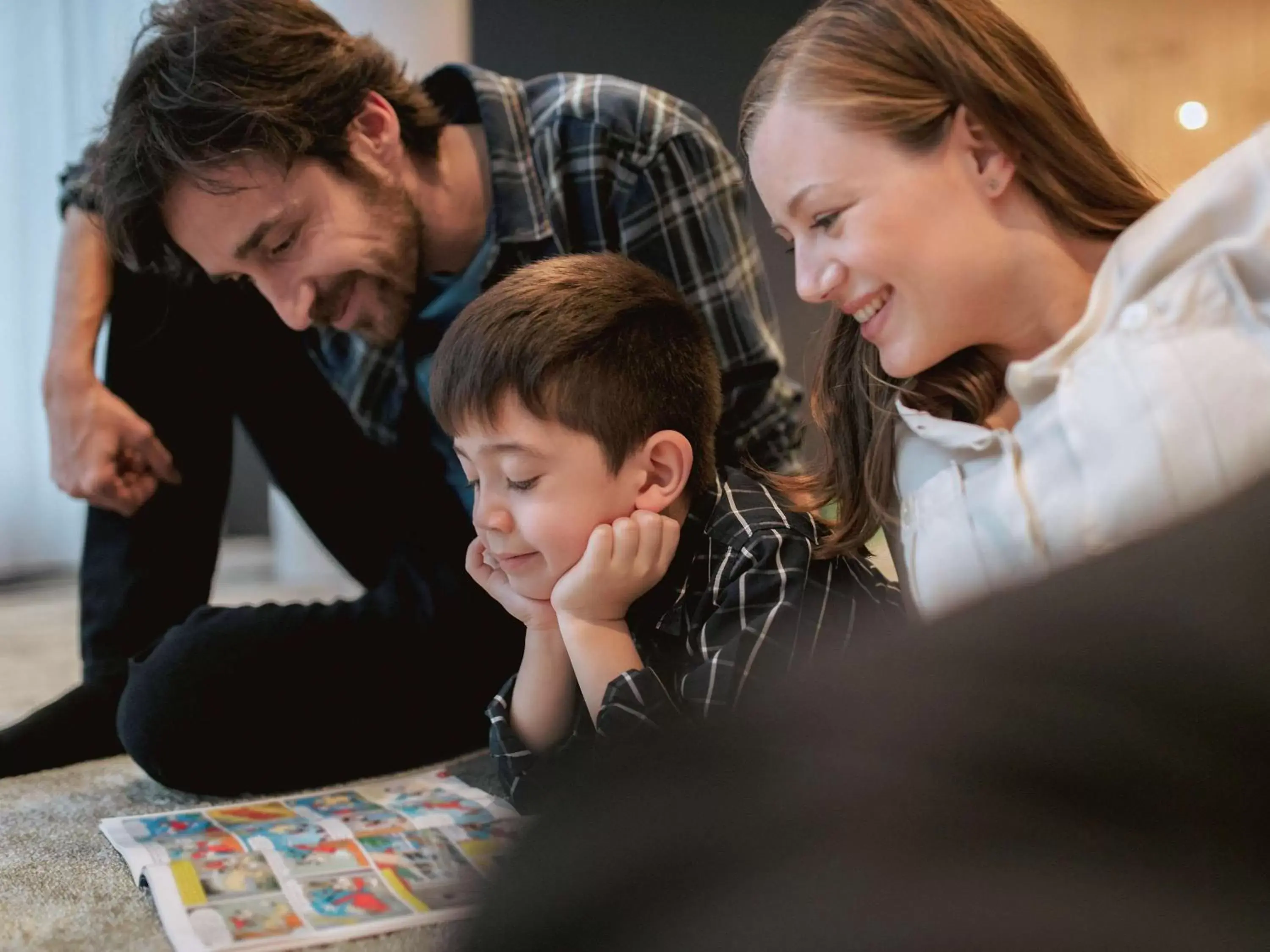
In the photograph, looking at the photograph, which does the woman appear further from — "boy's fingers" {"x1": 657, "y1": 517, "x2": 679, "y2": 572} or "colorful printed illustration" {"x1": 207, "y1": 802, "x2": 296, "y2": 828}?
"colorful printed illustration" {"x1": 207, "y1": 802, "x2": 296, "y2": 828}

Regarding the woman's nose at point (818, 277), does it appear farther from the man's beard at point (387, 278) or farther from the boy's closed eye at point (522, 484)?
the man's beard at point (387, 278)

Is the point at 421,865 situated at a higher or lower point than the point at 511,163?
lower

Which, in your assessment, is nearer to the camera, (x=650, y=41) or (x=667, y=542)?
(x=667, y=542)

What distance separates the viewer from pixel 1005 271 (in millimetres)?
872

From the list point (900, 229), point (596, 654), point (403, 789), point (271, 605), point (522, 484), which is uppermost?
point (900, 229)

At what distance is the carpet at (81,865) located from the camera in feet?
2.81

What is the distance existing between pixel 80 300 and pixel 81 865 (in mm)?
668

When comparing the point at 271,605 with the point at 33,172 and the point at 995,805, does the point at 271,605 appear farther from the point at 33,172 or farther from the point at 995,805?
the point at 33,172

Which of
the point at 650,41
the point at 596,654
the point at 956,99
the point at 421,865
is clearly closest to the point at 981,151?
the point at 956,99

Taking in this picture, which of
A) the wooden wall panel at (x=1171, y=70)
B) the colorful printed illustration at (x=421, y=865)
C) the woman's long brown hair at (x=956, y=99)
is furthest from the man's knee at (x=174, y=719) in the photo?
the wooden wall panel at (x=1171, y=70)

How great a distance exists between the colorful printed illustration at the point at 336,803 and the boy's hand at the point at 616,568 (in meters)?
0.32

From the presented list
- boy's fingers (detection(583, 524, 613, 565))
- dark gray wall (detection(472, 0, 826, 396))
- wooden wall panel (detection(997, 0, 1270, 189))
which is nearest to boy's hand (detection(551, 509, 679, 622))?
boy's fingers (detection(583, 524, 613, 565))

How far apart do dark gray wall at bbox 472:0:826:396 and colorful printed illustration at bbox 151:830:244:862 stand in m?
1.55

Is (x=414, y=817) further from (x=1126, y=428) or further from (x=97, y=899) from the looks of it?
(x=1126, y=428)
